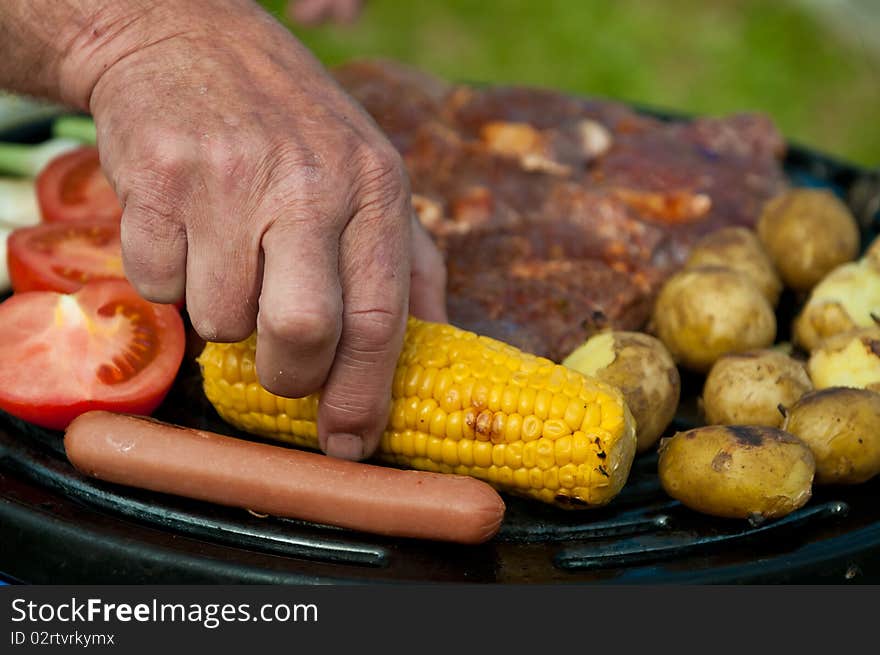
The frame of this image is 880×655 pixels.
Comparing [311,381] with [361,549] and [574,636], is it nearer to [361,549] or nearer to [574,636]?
[361,549]

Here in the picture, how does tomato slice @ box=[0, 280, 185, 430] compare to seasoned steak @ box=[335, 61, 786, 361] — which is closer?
tomato slice @ box=[0, 280, 185, 430]

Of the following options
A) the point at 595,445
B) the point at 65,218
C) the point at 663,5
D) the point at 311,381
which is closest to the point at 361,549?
the point at 311,381

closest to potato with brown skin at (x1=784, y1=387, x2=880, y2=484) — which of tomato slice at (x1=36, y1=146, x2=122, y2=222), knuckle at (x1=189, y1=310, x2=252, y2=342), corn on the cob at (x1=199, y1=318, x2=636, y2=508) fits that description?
corn on the cob at (x1=199, y1=318, x2=636, y2=508)

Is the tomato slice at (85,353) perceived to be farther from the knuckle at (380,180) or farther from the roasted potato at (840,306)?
the roasted potato at (840,306)

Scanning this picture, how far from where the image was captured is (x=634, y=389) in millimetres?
2861

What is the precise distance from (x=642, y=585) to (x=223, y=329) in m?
1.12

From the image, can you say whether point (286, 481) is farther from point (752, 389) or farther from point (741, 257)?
point (741, 257)

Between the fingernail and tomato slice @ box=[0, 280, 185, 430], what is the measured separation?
54cm

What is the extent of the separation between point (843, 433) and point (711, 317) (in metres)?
0.64

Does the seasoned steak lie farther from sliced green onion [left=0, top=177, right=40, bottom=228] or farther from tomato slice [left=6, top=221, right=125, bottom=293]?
sliced green onion [left=0, top=177, right=40, bottom=228]

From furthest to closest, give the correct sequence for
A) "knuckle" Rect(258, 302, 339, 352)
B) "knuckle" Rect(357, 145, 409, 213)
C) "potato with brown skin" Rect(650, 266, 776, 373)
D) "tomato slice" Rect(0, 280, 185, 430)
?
"potato with brown skin" Rect(650, 266, 776, 373) < "tomato slice" Rect(0, 280, 185, 430) < "knuckle" Rect(357, 145, 409, 213) < "knuckle" Rect(258, 302, 339, 352)

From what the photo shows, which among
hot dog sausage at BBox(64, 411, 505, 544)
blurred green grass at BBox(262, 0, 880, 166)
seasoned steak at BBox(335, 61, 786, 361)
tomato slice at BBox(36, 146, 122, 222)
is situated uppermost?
seasoned steak at BBox(335, 61, 786, 361)

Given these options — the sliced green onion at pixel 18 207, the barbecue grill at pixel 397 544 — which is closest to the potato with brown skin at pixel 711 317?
the barbecue grill at pixel 397 544

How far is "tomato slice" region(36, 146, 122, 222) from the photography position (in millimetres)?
3654
